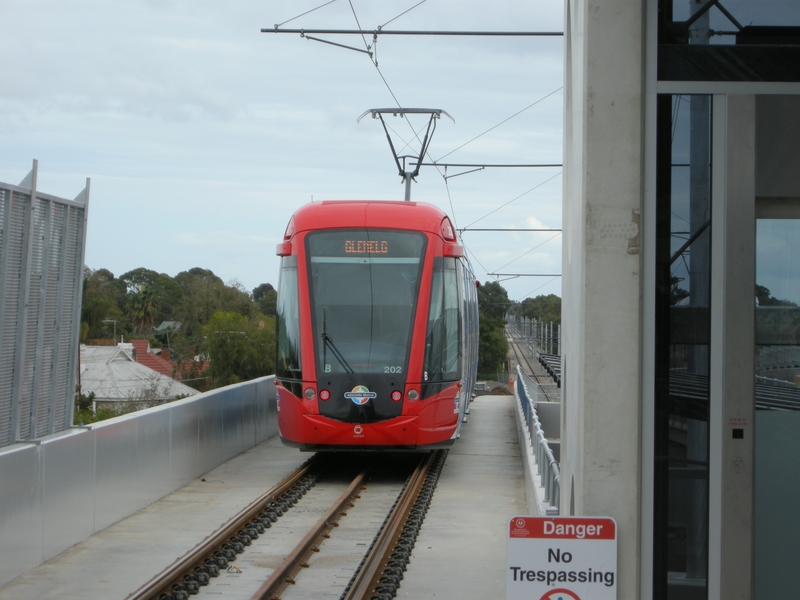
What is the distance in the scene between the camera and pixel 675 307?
386 cm

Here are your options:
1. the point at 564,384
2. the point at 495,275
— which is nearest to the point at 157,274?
the point at 495,275

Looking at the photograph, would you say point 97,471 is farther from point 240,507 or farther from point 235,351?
point 235,351

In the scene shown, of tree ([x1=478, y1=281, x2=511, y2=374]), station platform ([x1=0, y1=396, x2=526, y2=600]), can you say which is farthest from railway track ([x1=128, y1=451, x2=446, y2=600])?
tree ([x1=478, y1=281, x2=511, y2=374])

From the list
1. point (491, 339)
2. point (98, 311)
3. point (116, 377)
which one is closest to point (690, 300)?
point (116, 377)

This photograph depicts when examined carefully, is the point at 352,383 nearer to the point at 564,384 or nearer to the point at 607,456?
the point at 564,384

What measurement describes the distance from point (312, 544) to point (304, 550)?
450mm

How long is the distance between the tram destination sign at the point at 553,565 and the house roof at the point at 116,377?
6135 cm

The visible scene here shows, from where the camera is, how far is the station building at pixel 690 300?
12.5 feet

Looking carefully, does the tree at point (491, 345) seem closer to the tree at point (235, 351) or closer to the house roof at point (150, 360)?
the tree at point (235, 351)

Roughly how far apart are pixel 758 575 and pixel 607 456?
2.44 feet

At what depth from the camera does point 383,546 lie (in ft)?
29.3

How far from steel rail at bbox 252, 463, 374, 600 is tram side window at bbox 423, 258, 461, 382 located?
6.11ft

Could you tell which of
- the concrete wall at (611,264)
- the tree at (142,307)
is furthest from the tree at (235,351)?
the concrete wall at (611,264)

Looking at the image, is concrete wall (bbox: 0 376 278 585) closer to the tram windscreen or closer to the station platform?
the station platform
